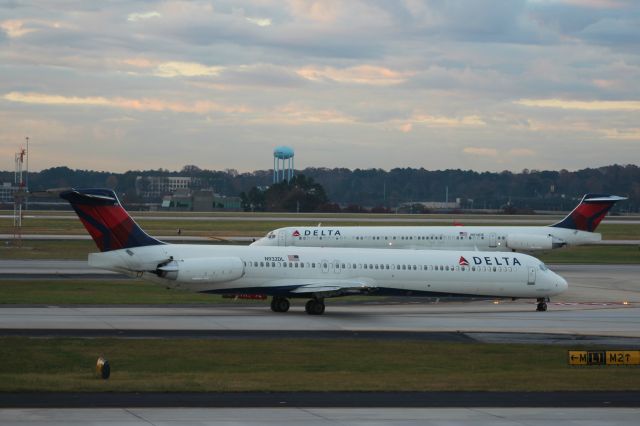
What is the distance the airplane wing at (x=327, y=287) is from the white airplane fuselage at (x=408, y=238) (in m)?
21.7

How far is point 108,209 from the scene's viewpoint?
37.8 meters

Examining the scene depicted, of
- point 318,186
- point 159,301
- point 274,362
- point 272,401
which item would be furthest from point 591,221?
point 318,186

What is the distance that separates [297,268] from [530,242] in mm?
28947

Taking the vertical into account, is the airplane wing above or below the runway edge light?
above

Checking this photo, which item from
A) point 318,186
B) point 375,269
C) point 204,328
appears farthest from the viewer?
point 318,186

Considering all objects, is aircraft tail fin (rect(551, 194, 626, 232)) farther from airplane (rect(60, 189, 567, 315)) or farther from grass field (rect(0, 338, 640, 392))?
grass field (rect(0, 338, 640, 392))

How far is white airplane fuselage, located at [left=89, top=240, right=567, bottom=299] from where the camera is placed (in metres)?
38.1

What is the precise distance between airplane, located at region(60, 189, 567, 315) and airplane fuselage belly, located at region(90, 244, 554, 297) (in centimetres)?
4

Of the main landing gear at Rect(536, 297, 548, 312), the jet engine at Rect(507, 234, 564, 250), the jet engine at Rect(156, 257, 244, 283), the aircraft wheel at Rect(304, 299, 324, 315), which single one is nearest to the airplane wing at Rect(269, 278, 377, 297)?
the aircraft wheel at Rect(304, 299, 324, 315)

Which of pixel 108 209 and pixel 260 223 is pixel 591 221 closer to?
pixel 108 209

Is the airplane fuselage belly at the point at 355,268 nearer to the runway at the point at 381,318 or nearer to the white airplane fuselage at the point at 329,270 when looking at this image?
the white airplane fuselage at the point at 329,270

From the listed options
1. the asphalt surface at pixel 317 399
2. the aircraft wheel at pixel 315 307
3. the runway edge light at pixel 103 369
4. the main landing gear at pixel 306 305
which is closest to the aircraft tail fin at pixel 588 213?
the main landing gear at pixel 306 305

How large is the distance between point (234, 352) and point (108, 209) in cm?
1087

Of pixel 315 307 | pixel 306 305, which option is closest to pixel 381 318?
pixel 315 307
